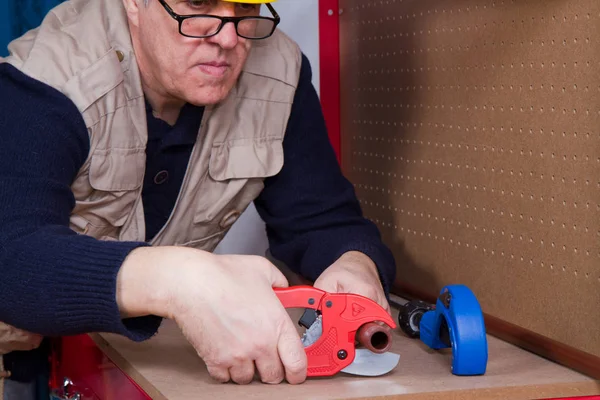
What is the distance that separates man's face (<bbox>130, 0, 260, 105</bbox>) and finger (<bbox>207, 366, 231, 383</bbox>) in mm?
472

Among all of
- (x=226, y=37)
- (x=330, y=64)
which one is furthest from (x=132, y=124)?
(x=330, y=64)

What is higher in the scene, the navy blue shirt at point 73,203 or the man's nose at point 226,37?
the man's nose at point 226,37

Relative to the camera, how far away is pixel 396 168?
1734 mm

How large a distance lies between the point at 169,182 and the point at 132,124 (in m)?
0.15

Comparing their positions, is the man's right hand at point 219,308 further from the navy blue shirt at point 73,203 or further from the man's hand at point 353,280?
the man's hand at point 353,280

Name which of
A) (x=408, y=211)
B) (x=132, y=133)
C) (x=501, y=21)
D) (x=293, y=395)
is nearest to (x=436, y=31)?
(x=501, y=21)

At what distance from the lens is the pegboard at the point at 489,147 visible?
3.96ft

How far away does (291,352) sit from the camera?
1035 millimetres

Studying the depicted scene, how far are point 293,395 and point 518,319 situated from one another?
50 centimetres

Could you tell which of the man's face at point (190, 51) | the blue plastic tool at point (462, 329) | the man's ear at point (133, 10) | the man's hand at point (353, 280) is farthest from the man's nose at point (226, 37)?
the blue plastic tool at point (462, 329)

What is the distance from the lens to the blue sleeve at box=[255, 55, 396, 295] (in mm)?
1537

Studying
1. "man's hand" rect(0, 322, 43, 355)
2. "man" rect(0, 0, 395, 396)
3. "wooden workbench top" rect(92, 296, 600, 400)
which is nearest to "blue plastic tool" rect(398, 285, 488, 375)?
"wooden workbench top" rect(92, 296, 600, 400)

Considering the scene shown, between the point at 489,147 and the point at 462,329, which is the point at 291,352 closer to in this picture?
the point at 462,329

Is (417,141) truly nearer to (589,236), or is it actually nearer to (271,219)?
(271,219)
